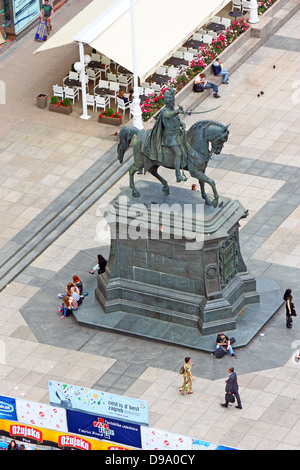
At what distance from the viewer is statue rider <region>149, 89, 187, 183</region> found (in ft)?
144

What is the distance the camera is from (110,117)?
57750 millimetres

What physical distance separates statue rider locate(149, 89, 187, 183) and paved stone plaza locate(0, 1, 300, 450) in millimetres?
6171

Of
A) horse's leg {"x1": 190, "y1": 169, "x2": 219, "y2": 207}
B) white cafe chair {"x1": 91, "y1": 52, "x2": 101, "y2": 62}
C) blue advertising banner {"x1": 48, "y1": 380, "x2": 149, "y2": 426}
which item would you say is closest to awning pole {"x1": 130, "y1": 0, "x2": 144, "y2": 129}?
white cafe chair {"x1": 91, "y1": 52, "x2": 101, "y2": 62}

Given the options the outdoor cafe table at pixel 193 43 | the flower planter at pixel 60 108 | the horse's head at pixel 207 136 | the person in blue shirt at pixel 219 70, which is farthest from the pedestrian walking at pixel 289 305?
the outdoor cafe table at pixel 193 43

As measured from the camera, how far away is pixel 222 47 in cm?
6250

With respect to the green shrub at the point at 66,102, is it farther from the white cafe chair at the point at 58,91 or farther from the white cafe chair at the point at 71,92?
the white cafe chair at the point at 58,91

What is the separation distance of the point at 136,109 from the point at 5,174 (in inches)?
244

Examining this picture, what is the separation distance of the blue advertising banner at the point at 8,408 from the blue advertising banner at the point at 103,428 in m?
1.62

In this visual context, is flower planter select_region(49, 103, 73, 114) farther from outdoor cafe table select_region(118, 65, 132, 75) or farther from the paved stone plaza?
outdoor cafe table select_region(118, 65, 132, 75)

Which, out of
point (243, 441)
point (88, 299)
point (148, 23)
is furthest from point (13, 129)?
point (243, 441)

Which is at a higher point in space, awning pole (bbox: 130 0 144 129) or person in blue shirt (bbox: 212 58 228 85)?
awning pole (bbox: 130 0 144 129)

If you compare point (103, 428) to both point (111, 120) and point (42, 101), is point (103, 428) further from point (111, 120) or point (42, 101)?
point (42, 101)

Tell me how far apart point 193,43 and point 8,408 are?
2781 centimetres

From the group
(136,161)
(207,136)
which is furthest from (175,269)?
(207,136)
